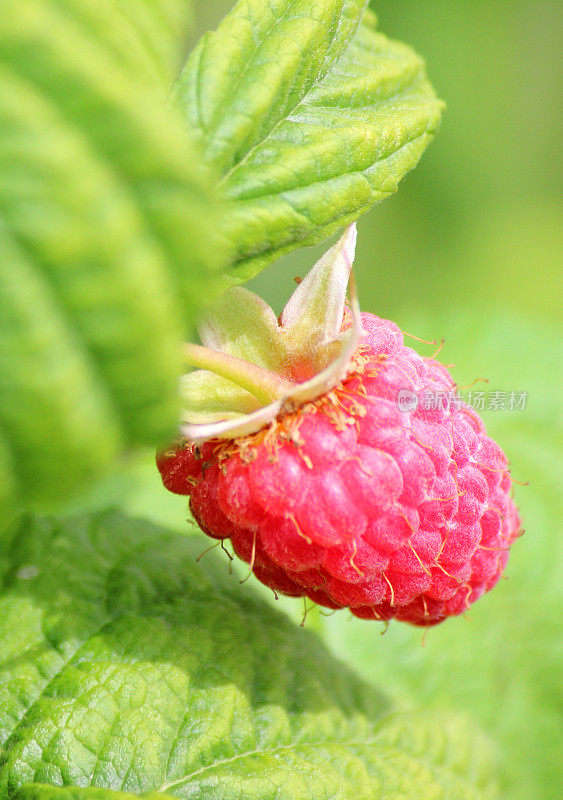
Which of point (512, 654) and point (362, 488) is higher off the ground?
point (362, 488)

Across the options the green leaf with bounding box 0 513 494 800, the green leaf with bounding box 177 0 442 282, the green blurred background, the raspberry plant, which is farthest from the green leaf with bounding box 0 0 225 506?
the green blurred background

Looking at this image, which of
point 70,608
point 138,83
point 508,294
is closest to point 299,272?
point 508,294

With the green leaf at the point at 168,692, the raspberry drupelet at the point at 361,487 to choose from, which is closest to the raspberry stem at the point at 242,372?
the raspberry drupelet at the point at 361,487

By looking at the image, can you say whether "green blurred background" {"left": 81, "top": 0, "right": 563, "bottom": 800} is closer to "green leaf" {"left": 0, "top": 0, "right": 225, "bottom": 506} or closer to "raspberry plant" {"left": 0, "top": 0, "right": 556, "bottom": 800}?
"raspberry plant" {"left": 0, "top": 0, "right": 556, "bottom": 800}

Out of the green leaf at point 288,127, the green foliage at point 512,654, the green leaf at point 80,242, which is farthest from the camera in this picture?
the green foliage at point 512,654

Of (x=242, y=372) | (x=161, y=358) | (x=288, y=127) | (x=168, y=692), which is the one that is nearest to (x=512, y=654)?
(x=168, y=692)

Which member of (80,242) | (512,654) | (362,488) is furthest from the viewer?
(512,654)

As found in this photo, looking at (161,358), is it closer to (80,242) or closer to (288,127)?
(80,242)

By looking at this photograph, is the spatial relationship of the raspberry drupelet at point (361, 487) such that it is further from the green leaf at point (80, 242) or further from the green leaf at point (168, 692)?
the green leaf at point (80, 242)
